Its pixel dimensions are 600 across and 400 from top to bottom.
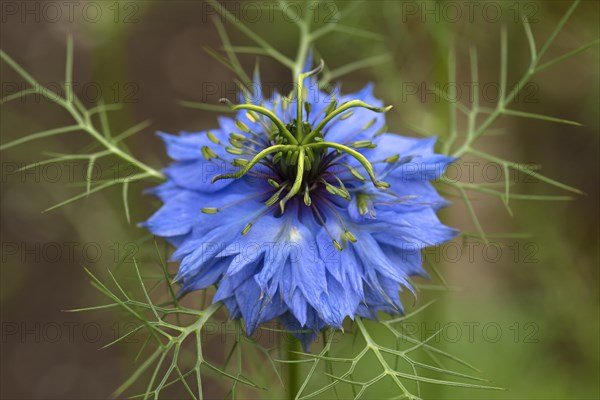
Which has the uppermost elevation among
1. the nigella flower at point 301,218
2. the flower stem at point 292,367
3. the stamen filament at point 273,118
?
the stamen filament at point 273,118

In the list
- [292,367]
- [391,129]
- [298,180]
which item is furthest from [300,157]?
[391,129]

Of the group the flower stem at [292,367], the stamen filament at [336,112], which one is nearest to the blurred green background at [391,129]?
the flower stem at [292,367]

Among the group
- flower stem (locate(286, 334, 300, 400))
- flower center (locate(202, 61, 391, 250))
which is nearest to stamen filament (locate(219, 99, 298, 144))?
flower center (locate(202, 61, 391, 250))

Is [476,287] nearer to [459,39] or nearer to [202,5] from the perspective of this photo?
[459,39]

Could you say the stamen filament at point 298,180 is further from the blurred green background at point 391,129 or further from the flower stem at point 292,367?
the blurred green background at point 391,129

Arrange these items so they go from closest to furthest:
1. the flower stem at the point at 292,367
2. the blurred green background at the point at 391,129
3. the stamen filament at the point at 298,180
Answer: the stamen filament at the point at 298,180 → the flower stem at the point at 292,367 → the blurred green background at the point at 391,129

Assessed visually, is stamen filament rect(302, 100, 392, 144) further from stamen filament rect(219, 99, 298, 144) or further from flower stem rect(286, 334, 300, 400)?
flower stem rect(286, 334, 300, 400)

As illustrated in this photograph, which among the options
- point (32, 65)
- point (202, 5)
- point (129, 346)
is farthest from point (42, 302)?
point (202, 5)
